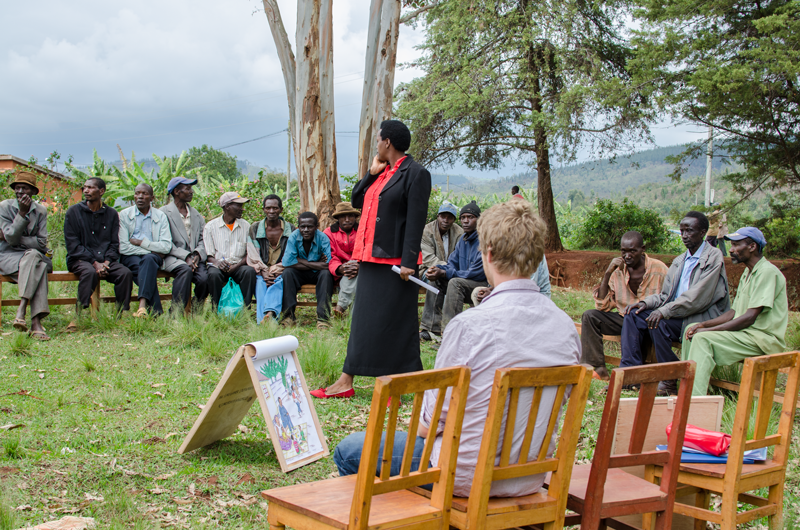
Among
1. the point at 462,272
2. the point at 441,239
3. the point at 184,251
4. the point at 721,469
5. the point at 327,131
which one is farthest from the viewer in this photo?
the point at 327,131

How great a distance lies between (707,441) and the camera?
9.45 feet

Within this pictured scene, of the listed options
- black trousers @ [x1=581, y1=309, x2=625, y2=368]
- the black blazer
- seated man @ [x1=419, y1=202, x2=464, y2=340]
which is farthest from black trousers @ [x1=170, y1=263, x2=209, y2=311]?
black trousers @ [x1=581, y1=309, x2=625, y2=368]

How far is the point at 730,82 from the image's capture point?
34.6 ft

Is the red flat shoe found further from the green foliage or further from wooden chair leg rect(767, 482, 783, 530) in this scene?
the green foliage

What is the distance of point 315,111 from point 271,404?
705 cm

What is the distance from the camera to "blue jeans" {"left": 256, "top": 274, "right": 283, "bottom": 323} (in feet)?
25.6

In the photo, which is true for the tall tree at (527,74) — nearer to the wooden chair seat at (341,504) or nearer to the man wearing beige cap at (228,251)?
the man wearing beige cap at (228,251)

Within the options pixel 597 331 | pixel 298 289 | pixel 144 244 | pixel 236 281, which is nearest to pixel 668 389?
pixel 597 331

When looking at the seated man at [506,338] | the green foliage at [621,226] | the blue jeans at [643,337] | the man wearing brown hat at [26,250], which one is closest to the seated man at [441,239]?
the blue jeans at [643,337]

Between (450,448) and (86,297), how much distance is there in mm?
6504

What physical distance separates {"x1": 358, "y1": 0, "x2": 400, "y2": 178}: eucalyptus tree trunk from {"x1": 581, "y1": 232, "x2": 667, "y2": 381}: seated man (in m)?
4.87

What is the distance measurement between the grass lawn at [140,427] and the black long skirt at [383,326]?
0.47m

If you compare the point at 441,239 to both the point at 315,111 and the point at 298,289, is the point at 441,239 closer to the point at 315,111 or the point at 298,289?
the point at 298,289

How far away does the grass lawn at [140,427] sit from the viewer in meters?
3.12
